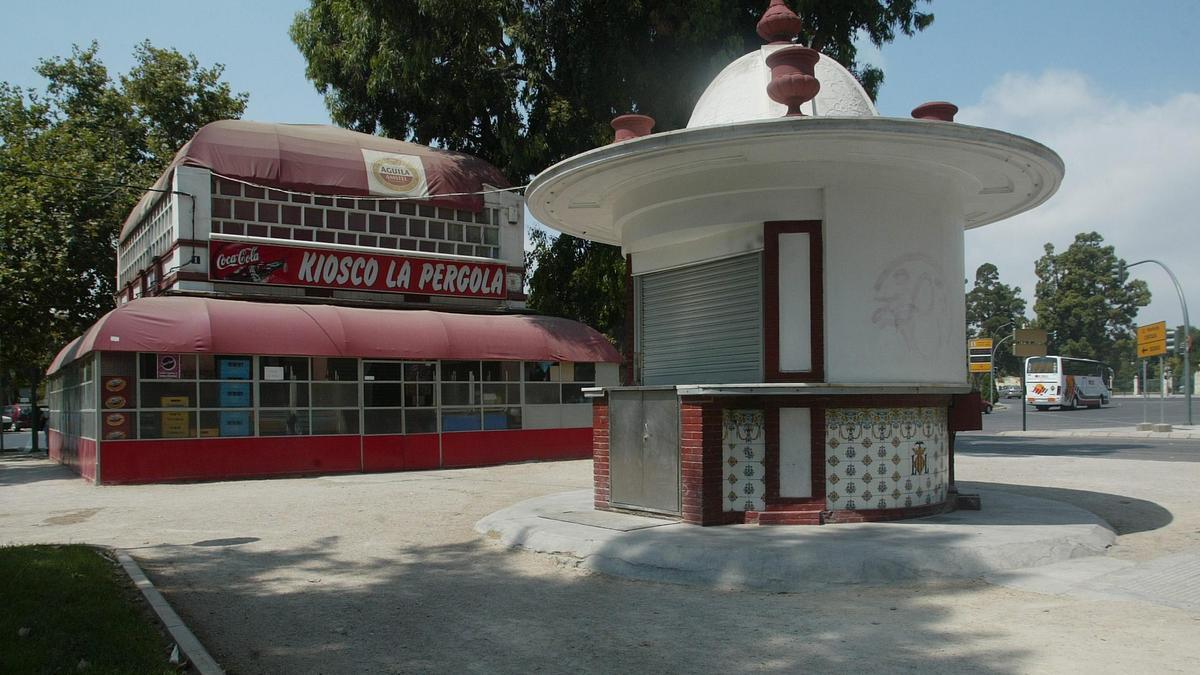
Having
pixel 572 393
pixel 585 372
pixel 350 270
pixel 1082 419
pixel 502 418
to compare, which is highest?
pixel 350 270

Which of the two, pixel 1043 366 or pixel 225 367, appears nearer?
pixel 225 367

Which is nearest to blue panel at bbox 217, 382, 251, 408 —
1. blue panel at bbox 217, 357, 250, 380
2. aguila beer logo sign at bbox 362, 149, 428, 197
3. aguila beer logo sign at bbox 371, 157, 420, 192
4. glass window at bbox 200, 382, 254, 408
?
glass window at bbox 200, 382, 254, 408

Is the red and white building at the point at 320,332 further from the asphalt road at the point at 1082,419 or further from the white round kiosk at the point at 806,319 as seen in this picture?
the asphalt road at the point at 1082,419

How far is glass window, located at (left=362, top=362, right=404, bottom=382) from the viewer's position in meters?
19.0

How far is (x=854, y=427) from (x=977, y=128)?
3.24m

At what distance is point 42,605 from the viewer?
20.6ft

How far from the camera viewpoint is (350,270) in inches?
793

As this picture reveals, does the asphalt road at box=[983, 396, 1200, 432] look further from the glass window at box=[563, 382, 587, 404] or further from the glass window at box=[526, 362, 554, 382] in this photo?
the glass window at box=[526, 362, 554, 382]

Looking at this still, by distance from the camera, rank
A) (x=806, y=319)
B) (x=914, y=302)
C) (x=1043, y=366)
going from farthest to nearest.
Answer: (x=1043, y=366), (x=914, y=302), (x=806, y=319)

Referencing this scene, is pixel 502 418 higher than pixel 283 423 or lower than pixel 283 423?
lower

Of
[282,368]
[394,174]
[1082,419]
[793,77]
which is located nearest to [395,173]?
[394,174]

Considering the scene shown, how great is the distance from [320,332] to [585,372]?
6.98m

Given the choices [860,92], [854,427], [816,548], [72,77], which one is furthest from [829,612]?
[72,77]

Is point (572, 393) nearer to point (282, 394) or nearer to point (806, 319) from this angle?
point (282, 394)
